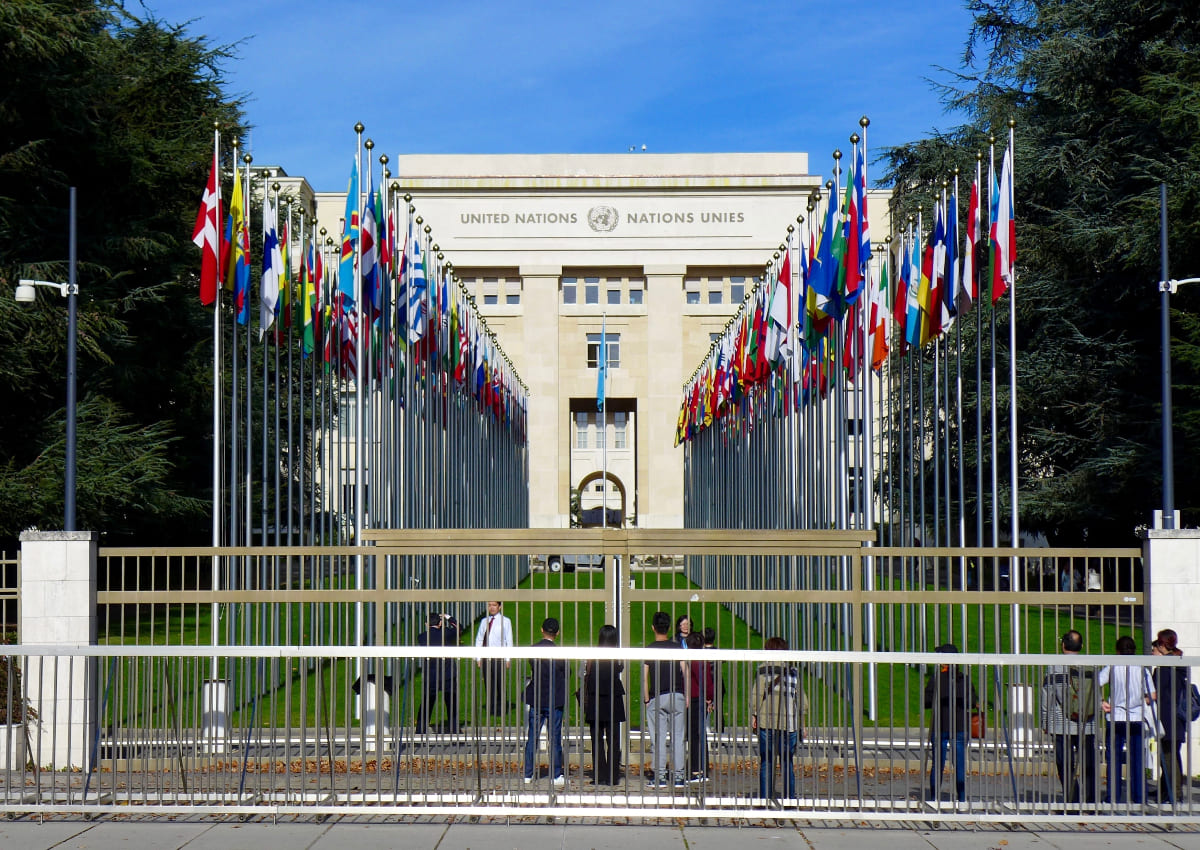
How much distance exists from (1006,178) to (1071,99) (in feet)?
67.3

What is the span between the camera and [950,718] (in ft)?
32.3

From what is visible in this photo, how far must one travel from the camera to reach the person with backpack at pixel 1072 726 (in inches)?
375

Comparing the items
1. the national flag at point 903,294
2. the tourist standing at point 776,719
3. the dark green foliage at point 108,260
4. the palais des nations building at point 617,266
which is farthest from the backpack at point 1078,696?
the palais des nations building at point 617,266

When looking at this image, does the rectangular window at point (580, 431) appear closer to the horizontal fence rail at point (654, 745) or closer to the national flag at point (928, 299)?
the national flag at point (928, 299)

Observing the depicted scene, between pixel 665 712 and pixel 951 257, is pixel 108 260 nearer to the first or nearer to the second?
pixel 951 257

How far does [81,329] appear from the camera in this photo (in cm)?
2931

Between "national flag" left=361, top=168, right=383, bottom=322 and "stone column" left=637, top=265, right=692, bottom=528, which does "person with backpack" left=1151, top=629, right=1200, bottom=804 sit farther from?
"stone column" left=637, top=265, right=692, bottom=528

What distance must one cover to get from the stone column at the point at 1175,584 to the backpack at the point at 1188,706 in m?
1.84

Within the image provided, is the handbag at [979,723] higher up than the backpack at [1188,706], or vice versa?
the backpack at [1188,706]

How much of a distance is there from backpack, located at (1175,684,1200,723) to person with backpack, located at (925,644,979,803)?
1498 millimetres

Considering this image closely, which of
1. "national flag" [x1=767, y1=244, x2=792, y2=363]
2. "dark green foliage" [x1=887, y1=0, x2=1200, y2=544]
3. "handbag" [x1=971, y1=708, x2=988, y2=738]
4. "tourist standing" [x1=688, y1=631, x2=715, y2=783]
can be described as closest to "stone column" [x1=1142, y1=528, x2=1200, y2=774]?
"handbag" [x1=971, y1=708, x2=988, y2=738]

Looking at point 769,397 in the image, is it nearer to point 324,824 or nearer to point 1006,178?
point 1006,178

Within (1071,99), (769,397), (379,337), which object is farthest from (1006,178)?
(1071,99)

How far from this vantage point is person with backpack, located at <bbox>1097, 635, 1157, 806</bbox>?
31.2ft
